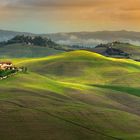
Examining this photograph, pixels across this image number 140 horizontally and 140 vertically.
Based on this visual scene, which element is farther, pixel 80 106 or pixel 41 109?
pixel 80 106

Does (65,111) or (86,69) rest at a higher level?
(65,111)

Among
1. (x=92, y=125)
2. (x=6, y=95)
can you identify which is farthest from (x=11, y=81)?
(x=92, y=125)

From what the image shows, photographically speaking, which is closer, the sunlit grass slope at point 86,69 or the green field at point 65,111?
the green field at point 65,111

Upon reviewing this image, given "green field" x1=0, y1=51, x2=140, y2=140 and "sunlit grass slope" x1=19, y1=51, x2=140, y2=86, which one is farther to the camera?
"sunlit grass slope" x1=19, y1=51, x2=140, y2=86

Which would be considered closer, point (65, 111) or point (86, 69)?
point (65, 111)

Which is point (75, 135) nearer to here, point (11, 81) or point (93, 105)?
point (93, 105)

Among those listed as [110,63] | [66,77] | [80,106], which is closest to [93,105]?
[80,106]

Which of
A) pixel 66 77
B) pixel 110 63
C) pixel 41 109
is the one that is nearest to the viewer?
pixel 41 109

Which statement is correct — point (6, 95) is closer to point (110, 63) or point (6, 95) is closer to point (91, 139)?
point (91, 139)

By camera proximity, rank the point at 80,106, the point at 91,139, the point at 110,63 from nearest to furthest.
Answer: the point at 91,139 → the point at 80,106 → the point at 110,63
